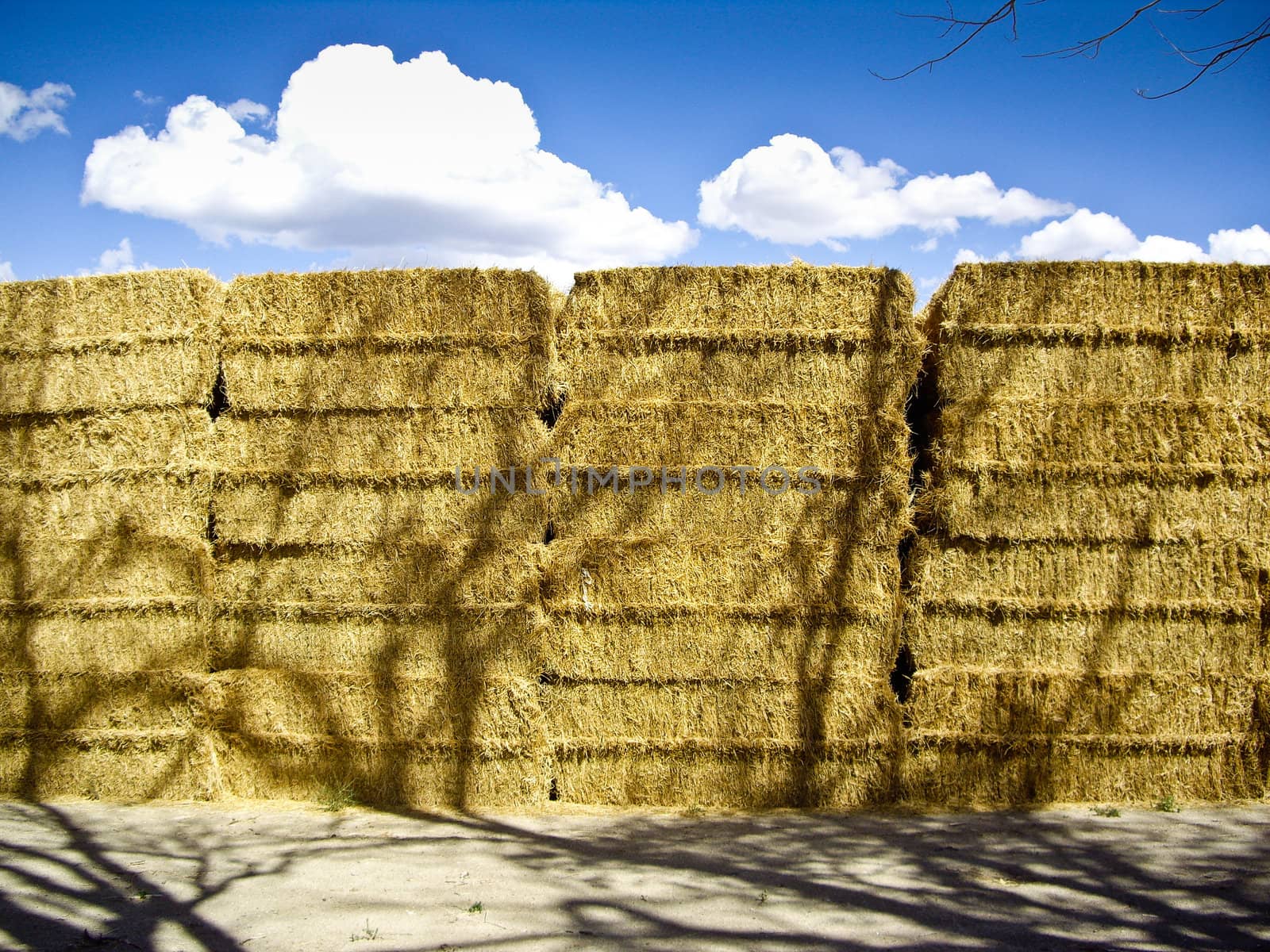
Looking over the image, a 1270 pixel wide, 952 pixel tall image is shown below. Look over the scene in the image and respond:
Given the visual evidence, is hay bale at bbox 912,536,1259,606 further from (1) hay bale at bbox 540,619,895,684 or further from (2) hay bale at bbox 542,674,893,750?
(2) hay bale at bbox 542,674,893,750

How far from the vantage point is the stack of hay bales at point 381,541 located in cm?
557

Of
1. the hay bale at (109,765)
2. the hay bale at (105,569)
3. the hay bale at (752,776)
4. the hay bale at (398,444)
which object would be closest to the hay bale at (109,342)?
the hay bale at (398,444)

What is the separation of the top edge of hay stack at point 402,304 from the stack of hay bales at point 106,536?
480 millimetres

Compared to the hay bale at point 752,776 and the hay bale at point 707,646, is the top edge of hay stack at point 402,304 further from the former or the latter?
the hay bale at point 752,776

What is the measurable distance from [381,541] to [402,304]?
1.59m

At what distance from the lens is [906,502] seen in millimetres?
5586

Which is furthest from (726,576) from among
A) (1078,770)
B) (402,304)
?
(402,304)

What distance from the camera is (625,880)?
171 inches

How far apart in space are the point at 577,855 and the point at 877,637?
7.63 feet

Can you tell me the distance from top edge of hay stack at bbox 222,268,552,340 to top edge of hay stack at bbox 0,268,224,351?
34 centimetres

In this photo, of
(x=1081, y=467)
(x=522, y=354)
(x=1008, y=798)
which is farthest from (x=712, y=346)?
(x=1008, y=798)

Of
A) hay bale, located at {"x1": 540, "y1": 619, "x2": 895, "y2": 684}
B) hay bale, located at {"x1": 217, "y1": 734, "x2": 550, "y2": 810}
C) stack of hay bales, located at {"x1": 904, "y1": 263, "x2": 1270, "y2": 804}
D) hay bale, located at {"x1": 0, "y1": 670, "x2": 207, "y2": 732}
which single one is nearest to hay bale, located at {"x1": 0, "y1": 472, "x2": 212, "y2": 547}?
hay bale, located at {"x1": 0, "y1": 670, "x2": 207, "y2": 732}

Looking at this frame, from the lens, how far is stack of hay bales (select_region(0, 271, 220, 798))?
573 cm

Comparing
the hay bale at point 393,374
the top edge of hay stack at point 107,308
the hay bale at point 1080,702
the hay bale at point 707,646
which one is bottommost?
the hay bale at point 1080,702
